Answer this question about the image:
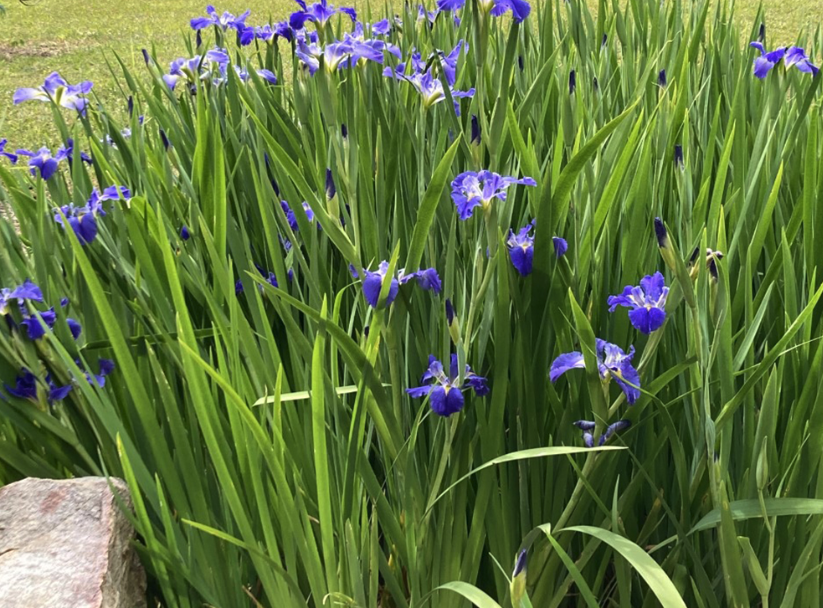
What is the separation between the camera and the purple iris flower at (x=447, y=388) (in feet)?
2.73

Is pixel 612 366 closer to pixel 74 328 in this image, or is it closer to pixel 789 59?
pixel 74 328

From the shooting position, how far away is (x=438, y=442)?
37.9 inches

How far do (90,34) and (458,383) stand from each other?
8.09 metres

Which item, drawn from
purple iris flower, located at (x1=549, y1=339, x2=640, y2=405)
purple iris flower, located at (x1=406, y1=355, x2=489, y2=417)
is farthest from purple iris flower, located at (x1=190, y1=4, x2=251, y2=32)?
purple iris flower, located at (x1=549, y1=339, x2=640, y2=405)

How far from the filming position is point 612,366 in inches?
30.6

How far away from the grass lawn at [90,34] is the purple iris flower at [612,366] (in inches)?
166

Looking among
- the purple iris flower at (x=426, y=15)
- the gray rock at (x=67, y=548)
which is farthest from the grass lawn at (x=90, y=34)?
the gray rock at (x=67, y=548)

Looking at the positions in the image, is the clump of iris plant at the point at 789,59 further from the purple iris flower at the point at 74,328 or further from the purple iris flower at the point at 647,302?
the purple iris flower at the point at 74,328

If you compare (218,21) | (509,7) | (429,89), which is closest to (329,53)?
(429,89)

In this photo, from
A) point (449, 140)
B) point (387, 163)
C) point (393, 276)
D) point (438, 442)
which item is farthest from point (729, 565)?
point (449, 140)

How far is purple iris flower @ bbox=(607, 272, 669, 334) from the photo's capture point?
0.76m

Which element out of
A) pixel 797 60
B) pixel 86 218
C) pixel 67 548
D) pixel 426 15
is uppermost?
pixel 426 15

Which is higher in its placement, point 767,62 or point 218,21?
point 218,21

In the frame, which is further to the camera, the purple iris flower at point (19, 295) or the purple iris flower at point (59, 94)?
the purple iris flower at point (59, 94)
